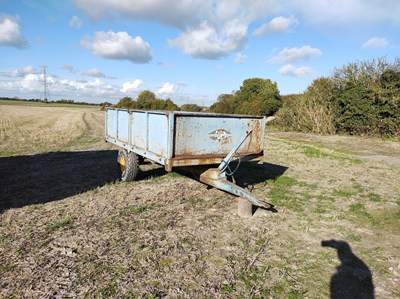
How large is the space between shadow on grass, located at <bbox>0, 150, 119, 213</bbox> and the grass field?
0.04 meters

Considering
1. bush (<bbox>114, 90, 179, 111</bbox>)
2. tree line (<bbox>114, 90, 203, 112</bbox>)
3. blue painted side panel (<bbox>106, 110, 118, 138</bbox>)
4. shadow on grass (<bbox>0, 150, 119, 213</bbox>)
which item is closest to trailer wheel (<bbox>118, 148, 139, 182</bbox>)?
shadow on grass (<bbox>0, 150, 119, 213</bbox>)

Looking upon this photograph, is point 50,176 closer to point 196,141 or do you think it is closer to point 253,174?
point 196,141

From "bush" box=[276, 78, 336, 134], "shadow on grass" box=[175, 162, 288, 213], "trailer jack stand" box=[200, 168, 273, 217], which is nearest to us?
"trailer jack stand" box=[200, 168, 273, 217]

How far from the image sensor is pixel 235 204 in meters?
6.09

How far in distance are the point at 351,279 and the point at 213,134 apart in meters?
3.29

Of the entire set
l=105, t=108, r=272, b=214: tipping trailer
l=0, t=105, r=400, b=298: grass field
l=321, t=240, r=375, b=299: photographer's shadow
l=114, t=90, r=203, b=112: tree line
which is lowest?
l=321, t=240, r=375, b=299: photographer's shadow

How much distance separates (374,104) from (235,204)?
15859 mm

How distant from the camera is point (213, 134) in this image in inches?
231

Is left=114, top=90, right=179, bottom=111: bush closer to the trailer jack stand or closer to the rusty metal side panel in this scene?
the rusty metal side panel

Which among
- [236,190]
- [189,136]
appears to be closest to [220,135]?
[189,136]

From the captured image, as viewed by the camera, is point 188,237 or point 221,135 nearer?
point 188,237

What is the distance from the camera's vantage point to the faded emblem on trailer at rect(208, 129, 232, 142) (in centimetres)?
587

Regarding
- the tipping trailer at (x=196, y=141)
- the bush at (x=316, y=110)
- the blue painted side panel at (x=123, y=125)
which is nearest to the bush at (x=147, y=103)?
the bush at (x=316, y=110)

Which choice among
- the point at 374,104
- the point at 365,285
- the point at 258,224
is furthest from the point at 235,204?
the point at 374,104
